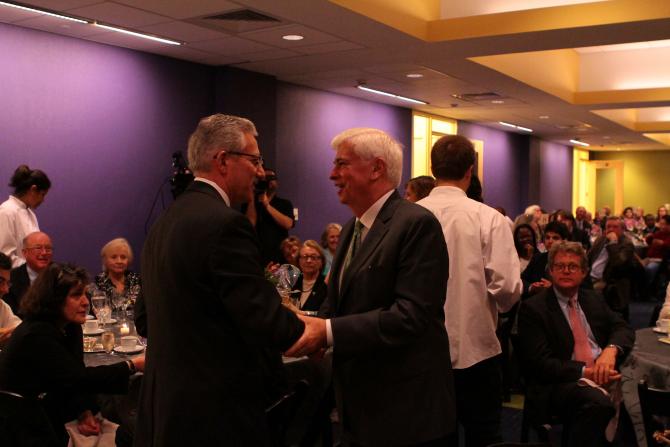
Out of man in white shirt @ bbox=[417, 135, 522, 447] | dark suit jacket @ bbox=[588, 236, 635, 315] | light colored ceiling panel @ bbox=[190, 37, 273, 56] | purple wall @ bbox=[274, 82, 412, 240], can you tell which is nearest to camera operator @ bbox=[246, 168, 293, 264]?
light colored ceiling panel @ bbox=[190, 37, 273, 56]

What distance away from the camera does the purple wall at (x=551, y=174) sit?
16.5 m

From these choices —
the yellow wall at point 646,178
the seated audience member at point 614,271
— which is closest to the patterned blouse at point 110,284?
the seated audience member at point 614,271

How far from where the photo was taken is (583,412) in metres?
3.55

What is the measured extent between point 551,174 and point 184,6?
14470 millimetres

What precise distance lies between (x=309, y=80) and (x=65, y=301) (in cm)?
593

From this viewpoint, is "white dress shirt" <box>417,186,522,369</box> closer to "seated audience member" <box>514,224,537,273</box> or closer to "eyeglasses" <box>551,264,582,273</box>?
"eyeglasses" <box>551,264,582,273</box>

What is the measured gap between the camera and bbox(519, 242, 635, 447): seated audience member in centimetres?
359

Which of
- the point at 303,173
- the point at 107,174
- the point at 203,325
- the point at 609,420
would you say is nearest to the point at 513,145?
the point at 303,173

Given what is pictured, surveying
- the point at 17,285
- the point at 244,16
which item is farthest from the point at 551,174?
the point at 17,285

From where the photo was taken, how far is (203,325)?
5.98 ft

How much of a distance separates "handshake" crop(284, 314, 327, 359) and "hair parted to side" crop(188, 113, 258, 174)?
1.66 ft

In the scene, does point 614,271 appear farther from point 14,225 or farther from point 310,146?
point 14,225

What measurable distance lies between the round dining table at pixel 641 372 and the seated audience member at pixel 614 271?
326 cm

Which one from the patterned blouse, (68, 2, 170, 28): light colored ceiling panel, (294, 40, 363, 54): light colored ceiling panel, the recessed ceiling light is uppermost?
(294, 40, 363, 54): light colored ceiling panel
